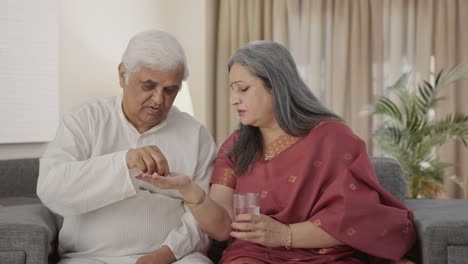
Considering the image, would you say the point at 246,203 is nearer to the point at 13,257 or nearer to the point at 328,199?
the point at 328,199

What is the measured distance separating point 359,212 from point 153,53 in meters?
0.88

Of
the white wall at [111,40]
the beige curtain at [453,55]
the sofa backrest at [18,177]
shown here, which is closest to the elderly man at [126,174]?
the sofa backrest at [18,177]

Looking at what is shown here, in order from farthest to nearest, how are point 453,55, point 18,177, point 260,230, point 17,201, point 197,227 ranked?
point 453,55
point 18,177
point 17,201
point 197,227
point 260,230

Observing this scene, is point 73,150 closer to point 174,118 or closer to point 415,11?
point 174,118

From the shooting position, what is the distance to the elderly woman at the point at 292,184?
2486 millimetres

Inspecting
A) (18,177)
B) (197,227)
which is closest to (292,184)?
(197,227)

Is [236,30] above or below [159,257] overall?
above

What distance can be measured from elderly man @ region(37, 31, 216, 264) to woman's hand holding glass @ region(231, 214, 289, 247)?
269 millimetres

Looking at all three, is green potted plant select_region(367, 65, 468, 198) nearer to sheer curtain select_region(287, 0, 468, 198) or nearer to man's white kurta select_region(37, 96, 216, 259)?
sheer curtain select_region(287, 0, 468, 198)

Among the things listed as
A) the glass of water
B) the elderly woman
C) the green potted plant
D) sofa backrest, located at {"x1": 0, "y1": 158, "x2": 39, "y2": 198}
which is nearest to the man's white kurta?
the elderly woman

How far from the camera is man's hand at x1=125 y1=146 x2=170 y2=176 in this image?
7.56ft

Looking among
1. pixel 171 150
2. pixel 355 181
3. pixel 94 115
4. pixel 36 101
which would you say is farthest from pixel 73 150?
pixel 36 101

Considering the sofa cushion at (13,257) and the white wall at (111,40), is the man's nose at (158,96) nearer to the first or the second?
the sofa cushion at (13,257)

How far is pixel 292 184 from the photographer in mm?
2596
